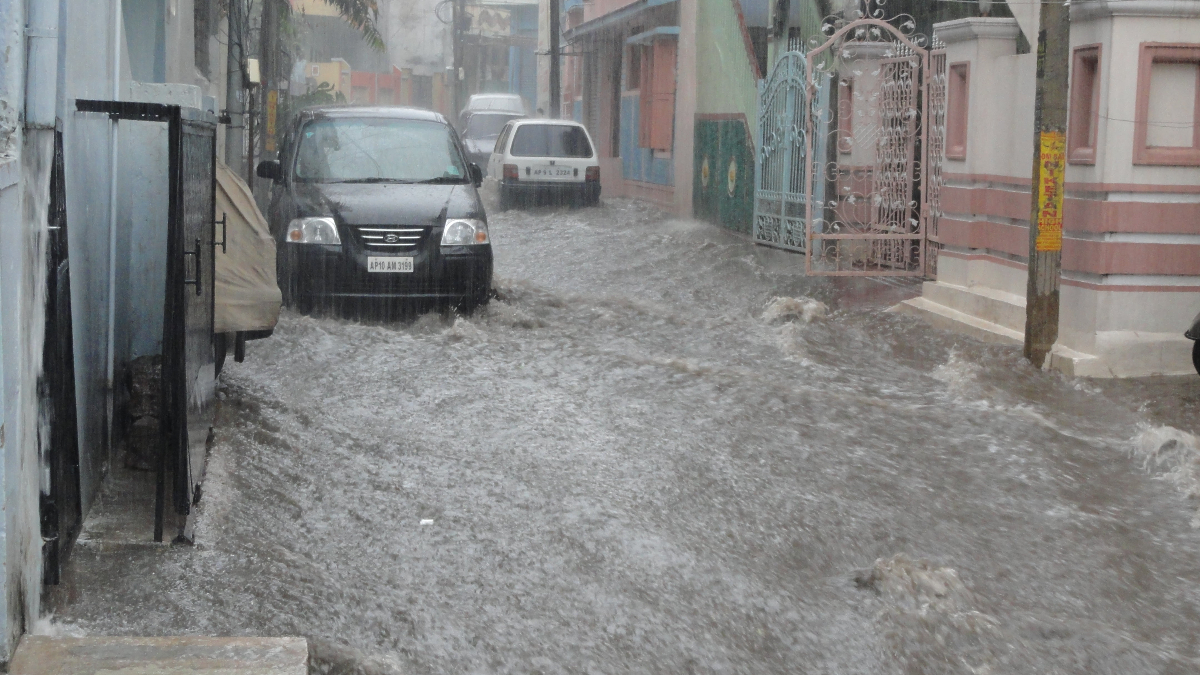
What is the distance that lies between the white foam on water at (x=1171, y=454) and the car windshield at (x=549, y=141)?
50.2 feet

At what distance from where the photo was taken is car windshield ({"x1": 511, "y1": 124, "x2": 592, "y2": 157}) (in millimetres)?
21391

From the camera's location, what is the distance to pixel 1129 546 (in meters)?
5.29

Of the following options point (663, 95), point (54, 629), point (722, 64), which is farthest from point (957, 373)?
point (663, 95)

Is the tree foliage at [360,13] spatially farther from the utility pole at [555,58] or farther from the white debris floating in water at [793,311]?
the white debris floating in water at [793,311]

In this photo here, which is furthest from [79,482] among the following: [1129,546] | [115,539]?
[1129,546]

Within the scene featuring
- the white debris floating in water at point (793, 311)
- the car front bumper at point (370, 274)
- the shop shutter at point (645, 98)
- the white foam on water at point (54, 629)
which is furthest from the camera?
the shop shutter at point (645, 98)

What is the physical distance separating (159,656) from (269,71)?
16595mm

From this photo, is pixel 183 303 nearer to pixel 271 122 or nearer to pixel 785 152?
pixel 785 152

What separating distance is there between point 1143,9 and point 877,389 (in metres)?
2.76

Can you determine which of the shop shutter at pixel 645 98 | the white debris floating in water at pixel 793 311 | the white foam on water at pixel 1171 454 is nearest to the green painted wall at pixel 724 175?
the shop shutter at pixel 645 98

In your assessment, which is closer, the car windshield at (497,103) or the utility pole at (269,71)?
the utility pole at (269,71)

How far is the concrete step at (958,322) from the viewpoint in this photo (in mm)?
9227

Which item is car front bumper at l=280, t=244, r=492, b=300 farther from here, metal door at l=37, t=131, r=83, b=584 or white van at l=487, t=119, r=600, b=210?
white van at l=487, t=119, r=600, b=210

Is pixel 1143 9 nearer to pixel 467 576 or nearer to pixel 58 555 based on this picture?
pixel 467 576
